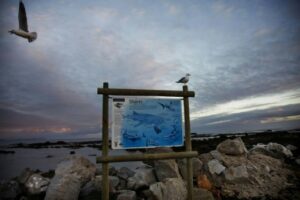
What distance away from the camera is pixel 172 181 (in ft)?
17.5

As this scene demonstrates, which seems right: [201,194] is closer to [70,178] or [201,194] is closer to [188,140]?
[188,140]

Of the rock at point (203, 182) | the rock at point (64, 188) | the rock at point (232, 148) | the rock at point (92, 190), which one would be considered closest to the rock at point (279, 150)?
the rock at point (232, 148)

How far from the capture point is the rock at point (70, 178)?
17.1 ft

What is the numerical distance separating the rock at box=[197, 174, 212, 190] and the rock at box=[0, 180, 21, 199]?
5.28 meters

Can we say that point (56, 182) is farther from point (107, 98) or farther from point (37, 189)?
point (107, 98)

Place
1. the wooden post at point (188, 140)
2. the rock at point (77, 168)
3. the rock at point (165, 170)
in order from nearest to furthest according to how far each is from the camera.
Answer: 1. the wooden post at point (188, 140)
2. the rock at point (165, 170)
3. the rock at point (77, 168)

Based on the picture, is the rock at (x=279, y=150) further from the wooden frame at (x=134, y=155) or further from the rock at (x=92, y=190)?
the rock at (x=92, y=190)

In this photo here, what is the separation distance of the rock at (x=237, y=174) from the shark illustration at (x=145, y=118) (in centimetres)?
343

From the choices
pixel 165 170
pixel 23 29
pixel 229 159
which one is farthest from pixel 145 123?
pixel 23 29

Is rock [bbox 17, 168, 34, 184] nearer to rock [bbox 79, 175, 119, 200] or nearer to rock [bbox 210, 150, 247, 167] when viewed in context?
rock [bbox 79, 175, 119, 200]

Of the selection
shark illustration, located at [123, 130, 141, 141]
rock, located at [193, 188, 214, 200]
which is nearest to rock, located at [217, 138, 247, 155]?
rock, located at [193, 188, 214, 200]

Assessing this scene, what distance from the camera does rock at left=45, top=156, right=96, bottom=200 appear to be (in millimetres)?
5199

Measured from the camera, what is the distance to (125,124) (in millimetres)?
4492

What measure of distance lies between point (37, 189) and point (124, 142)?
3321mm
